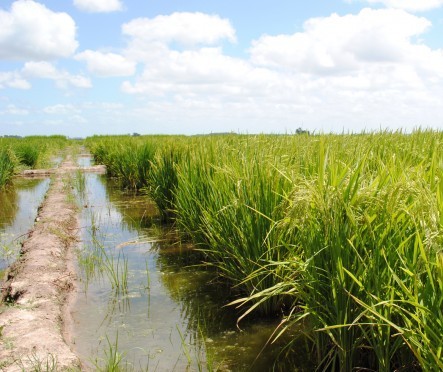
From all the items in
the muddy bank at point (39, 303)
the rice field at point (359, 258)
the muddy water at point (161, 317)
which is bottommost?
the muddy water at point (161, 317)

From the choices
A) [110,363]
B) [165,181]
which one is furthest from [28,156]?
[110,363]

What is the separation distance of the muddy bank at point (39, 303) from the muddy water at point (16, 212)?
29cm

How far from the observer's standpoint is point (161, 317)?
3361mm

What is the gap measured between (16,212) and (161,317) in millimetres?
5361

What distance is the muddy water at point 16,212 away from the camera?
524 centimetres

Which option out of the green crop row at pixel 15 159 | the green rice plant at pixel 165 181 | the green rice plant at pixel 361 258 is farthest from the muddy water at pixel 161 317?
the green crop row at pixel 15 159

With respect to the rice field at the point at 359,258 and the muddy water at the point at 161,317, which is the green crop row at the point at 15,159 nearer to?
the muddy water at the point at 161,317

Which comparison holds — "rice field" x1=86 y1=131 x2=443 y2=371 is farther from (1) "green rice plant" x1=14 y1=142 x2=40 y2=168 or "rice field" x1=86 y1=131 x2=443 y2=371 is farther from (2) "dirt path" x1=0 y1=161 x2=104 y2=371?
(1) "green rice plant" x1=14 y1=142 x2=40 y2=168

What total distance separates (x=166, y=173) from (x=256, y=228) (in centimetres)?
350

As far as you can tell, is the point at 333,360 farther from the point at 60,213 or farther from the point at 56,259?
the point at 60,213

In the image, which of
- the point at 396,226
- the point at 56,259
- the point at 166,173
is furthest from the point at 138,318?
the point at 166,173

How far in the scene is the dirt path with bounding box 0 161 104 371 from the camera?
2.46m

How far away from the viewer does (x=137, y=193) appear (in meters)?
9.52

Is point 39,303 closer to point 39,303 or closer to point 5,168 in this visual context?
point 39,303
